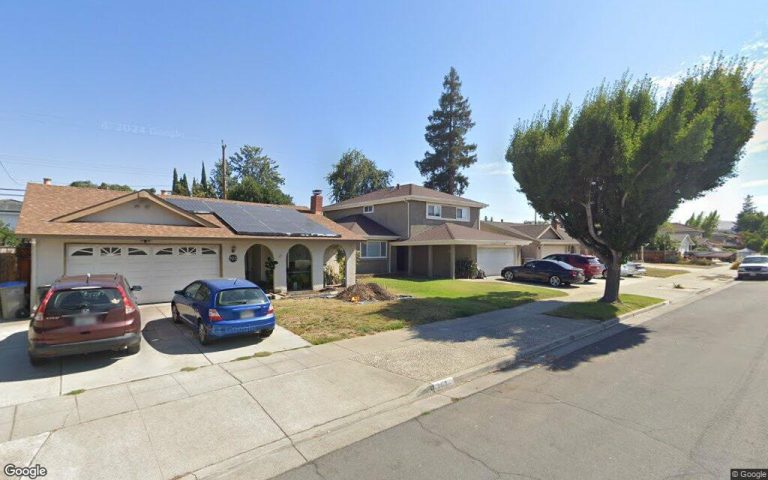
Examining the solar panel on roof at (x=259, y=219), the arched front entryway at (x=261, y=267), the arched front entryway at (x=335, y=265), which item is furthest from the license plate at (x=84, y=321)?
the arched front entryway at (x=335, y=265)

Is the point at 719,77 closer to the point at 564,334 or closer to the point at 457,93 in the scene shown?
the point at 564,334

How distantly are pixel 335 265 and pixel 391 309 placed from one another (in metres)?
6.96

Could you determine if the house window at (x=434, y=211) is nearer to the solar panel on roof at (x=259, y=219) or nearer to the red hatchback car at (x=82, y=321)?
the solar panel on roof at (x=259, y=219)

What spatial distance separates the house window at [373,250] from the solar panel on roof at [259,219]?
6.73m

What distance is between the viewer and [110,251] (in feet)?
42.7

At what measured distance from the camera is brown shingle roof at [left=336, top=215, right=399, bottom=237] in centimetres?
2669

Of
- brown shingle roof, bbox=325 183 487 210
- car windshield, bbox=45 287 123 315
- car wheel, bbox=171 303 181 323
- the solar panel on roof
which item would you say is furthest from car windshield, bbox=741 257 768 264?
car windshield, bbox=45 287 123 315

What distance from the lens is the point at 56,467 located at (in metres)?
4.05

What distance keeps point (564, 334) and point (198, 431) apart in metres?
9.05

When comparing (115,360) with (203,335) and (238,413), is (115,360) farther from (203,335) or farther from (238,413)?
(238,413)

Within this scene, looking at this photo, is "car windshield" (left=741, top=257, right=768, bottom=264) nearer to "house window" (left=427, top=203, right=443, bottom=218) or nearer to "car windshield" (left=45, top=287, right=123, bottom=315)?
"house window" (left=427, top=203, right=443, bottom=218)

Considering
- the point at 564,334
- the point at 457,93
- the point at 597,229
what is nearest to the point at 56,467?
the point at 564,334

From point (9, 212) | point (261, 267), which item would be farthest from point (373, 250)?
point (9, 212)

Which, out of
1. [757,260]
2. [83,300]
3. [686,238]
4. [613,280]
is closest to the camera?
[83,300]
